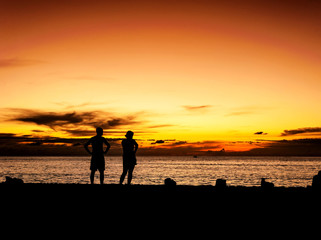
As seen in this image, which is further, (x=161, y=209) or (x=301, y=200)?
(x=301, y=200)

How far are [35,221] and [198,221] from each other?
428 centimetres

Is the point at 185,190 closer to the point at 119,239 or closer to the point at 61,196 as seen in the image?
the point at 61,196

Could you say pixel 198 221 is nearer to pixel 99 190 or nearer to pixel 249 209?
pixel 249 209

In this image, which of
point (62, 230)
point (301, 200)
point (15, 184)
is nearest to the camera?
point (62, 230)

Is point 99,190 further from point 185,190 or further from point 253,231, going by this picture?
point 253,231

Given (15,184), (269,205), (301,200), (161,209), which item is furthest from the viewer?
(15,184)

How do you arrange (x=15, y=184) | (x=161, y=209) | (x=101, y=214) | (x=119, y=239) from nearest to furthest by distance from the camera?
(x=119, y=239)
(x=101, y=214)
(x=161, y=209)
(x=15, y=184)

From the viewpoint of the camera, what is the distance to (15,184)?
44.6ft

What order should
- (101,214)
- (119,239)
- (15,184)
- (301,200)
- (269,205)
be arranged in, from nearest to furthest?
(119,239), (101,214), (269,205), (301,200), (15,184)

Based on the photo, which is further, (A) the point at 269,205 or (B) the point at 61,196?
(B) the point at 61,196

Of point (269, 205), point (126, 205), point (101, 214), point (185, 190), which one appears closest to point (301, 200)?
point (269, 205)

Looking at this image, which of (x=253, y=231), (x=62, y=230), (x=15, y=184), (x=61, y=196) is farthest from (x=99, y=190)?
(x=253, y=231)

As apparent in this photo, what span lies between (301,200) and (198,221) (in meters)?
4.89

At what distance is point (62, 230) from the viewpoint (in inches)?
316
